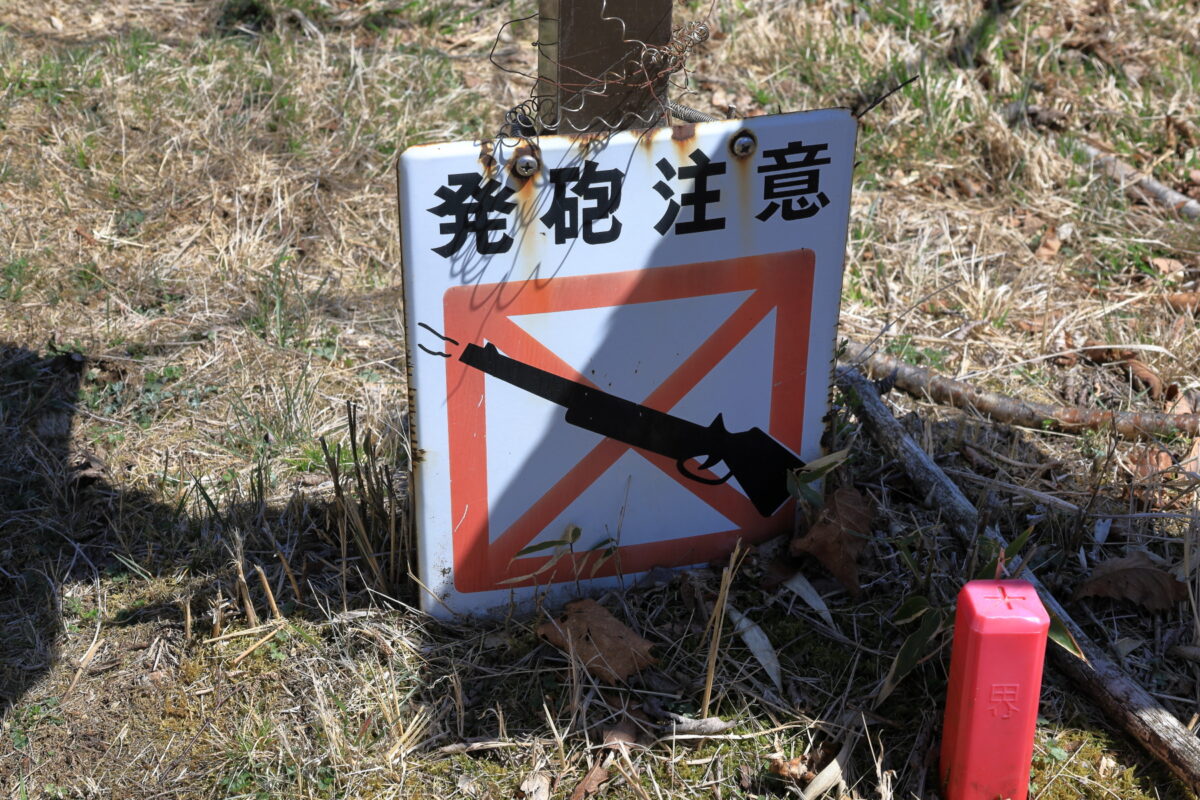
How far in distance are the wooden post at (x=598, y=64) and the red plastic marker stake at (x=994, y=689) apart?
1.29 meters

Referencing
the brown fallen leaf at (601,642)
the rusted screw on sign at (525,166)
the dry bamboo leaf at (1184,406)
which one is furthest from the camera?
the dry bamboo leaf at (1184,406)

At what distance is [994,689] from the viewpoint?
6.99 feet

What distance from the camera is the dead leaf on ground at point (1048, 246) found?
4699 mm

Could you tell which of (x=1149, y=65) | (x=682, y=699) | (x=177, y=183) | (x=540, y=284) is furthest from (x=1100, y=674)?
(x=1149, y=65)

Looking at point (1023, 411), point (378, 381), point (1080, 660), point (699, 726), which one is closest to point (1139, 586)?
point (1080, 660)

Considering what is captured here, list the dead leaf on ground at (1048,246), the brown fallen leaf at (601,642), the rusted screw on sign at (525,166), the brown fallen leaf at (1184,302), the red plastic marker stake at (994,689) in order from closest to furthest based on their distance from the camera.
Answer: the red plastic marker stake at (994,689)
the rusted screw on sign at (525,166)
the brown fallen leaf at (601,642)
the brown fallen leaf at (1184,302)
the dead leaf on ground at (1048,246)

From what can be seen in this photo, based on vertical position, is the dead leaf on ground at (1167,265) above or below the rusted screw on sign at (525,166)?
below

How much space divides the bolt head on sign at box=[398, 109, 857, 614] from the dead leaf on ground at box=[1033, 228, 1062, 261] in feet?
7.80

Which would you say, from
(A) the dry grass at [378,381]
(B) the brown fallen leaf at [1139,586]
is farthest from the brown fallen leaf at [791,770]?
(B) the brown fallen leaf at [1139,586]

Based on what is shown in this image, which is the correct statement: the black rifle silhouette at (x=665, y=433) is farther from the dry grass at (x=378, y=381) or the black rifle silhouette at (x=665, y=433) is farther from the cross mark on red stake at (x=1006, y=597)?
the cross mark on red stake at (x=1006, y=597)

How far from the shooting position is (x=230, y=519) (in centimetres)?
306

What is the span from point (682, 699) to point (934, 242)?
2845 millimetres

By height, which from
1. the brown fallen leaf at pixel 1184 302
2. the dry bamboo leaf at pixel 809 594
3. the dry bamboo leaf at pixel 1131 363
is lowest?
the dry bamboo leaf at pixel 809 594

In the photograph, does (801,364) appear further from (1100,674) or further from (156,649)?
(156,649)
